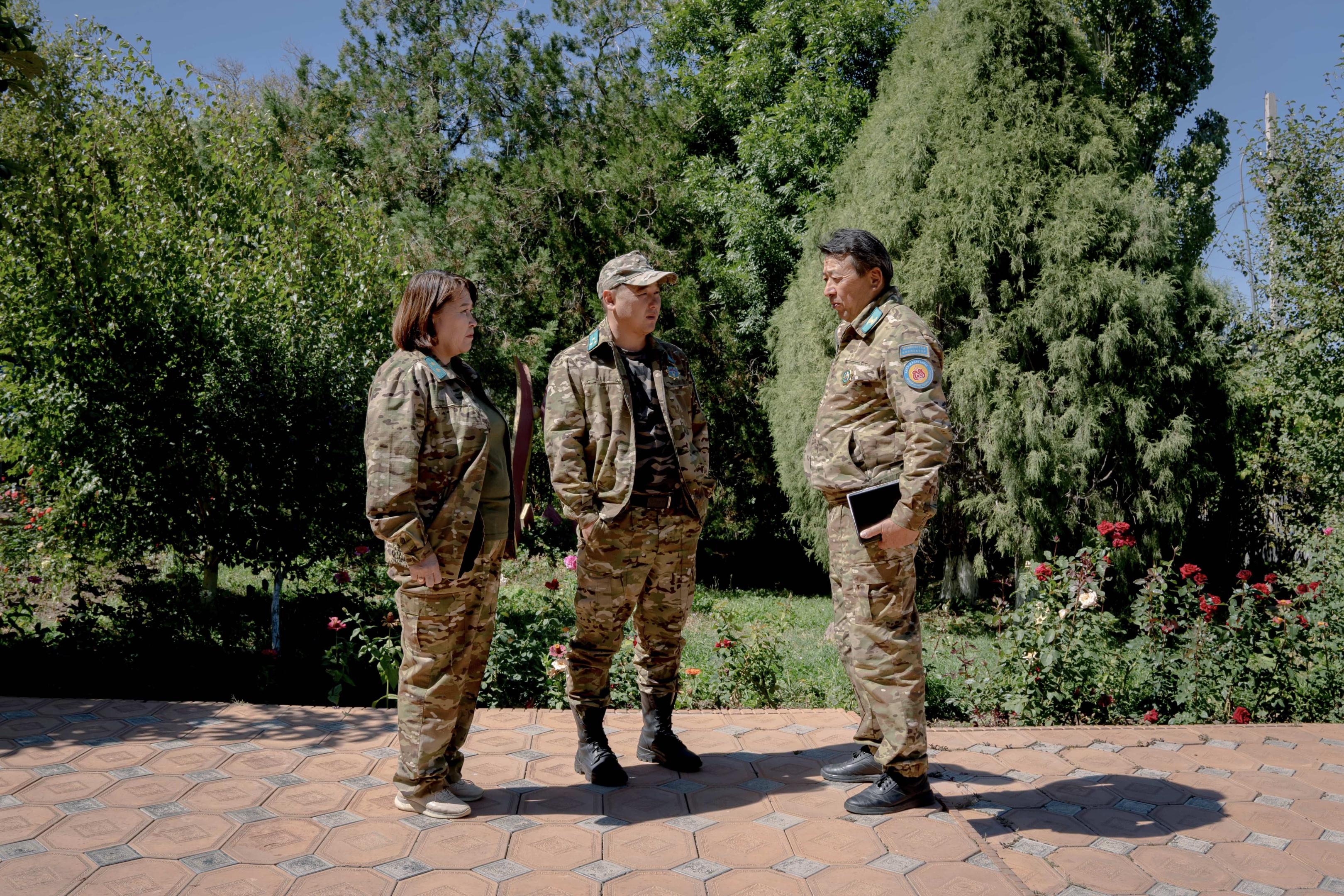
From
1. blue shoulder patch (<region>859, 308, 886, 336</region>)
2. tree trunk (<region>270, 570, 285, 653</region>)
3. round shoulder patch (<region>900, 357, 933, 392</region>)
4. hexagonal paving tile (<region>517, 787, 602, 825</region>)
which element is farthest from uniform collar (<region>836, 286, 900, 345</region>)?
tree trunk (<region>270, 570, 285, 653</region>)

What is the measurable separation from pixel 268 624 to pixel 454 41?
1303 centimetres

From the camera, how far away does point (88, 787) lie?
133 inches

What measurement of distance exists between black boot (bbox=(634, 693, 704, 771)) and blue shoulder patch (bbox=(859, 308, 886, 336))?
1.66m

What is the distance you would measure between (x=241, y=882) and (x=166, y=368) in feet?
13.3

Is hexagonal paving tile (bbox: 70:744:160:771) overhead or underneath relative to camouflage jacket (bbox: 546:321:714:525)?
underneath

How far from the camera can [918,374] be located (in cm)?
317

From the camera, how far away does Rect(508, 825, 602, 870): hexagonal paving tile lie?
2.94m

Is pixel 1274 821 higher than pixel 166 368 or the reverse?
the reverse

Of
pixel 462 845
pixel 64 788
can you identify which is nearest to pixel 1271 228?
pixel 462 845

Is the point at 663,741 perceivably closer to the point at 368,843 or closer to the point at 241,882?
the point at 368,843

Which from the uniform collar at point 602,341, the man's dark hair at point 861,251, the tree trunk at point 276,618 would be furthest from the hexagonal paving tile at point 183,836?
the man's dark hair at point 861,251

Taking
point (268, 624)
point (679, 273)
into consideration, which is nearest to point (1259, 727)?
point (268, 624)

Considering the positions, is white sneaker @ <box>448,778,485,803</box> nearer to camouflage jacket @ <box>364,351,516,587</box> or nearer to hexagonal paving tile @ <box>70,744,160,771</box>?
camouflage jacket @ <box>364,351,516,587</box>

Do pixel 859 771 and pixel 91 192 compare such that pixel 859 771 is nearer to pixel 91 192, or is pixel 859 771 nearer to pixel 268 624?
pixel 268 624
